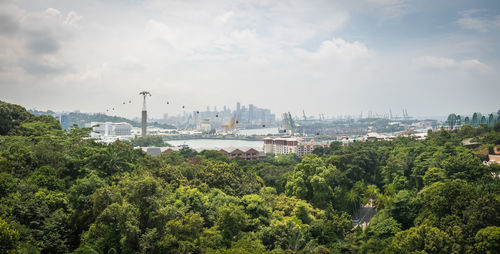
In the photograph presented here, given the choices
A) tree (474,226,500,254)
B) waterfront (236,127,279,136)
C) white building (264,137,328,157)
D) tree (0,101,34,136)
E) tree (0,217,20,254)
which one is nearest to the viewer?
tree (0,217,20,254)

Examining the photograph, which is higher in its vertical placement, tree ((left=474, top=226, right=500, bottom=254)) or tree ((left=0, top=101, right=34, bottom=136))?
tree ((left=0, top=101, right=34, bottom=136))

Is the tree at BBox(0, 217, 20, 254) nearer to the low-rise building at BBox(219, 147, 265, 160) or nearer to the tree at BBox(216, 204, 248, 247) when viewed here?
the tree at BBox(216, 204, 248, 247)

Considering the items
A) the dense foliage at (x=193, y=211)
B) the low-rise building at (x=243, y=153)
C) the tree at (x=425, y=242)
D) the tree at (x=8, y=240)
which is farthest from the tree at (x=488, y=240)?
the low-rise building at (x=243, y=153)

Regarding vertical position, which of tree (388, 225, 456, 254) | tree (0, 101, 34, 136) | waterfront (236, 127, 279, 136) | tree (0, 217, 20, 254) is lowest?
tree (388, 225, 456, 254)

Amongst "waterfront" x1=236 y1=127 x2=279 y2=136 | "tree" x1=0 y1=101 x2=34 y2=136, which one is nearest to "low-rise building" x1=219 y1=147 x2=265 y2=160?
"tree" x1=0 y1=101 x2=34 y2=136

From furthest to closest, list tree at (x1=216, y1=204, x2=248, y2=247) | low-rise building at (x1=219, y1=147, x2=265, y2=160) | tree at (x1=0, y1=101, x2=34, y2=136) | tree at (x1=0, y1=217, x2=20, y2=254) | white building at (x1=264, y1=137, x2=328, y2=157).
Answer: white building at (x1=264, y1=137, x2=328, y2=157) < low-rise building at (x1=219, y1=147, x2=265, y2=160) < tree at (x1=0, y1=101, x2=34, y2=136) < tree at (x1=216, y1=204, x2=248, y2=247) < tree at (x1=0, y1=217, x2=20, y2=254)

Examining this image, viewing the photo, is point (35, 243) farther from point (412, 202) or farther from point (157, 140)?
point (157, 140)

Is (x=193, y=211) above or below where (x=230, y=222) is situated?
above

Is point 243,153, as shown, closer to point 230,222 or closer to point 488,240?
point 230,222

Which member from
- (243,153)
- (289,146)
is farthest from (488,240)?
(289,146)

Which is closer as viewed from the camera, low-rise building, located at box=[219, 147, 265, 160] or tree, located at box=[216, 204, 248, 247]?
tree, located at box=[216, 204, 248, 247]

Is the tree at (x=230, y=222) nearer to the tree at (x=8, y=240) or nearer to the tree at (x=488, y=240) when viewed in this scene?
the tree at (x=8, y=240)
